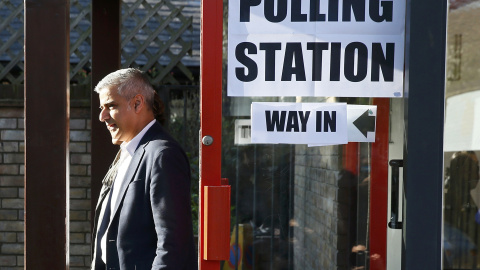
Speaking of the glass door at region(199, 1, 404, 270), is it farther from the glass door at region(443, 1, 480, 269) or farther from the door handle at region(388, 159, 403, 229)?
the glass door at region(443, 1, 480, 269)

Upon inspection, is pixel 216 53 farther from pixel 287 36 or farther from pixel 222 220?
pixel 222 220

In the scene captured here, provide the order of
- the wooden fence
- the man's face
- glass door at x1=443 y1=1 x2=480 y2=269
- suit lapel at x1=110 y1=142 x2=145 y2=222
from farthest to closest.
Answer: the wooden fence
glass door at x1=443 y1=1 x2=480 y2=269
the man's face
suit lapel at x1=110 y1=142 x2=145 y2=222

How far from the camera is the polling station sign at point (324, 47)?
9.58 ft

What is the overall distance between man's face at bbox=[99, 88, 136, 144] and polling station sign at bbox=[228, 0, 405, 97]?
1.54 feet

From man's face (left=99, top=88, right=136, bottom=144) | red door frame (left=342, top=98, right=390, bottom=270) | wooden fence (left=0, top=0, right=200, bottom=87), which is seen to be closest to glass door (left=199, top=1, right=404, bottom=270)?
red door frame (left=342, top=98, right=390, bottom=270)

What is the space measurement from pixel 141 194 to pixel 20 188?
3367 mm

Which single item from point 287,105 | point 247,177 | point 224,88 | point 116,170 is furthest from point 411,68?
point 116,170

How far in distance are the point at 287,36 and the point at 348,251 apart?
1.17 meters

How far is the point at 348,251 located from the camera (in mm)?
3516

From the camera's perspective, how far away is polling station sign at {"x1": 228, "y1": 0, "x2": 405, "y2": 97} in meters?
2.92

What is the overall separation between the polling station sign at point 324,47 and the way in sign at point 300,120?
0.27 ft

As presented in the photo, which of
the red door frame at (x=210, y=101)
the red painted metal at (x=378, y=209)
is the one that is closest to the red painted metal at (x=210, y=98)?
the red door frame at (x=210, y=101)

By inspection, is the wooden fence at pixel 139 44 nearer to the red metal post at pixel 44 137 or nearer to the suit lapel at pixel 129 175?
the red metal post at pixel 44 137

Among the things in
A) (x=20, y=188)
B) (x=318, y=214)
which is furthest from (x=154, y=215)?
(x=20, y=188)
